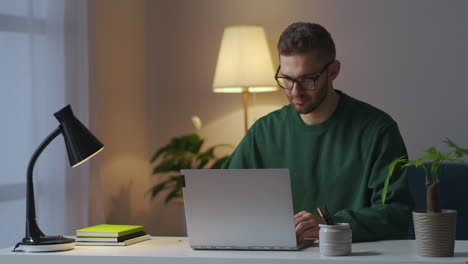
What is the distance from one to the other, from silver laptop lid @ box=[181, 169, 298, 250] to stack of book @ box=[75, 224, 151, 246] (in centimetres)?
27

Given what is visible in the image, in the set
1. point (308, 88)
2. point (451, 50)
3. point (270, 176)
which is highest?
point (451, 50)

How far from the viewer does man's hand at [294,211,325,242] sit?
2209mm

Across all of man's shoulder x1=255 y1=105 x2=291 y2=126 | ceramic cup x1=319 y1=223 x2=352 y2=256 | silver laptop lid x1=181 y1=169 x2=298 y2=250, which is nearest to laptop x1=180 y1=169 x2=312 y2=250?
silver laptop lid x1=181 y1=169 x2=298 y2=250

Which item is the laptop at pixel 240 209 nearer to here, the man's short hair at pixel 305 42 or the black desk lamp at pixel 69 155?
the black desk lamp at pixel 69 155

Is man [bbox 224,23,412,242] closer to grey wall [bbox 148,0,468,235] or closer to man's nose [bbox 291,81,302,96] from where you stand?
man's nose [bbox 291,81,302,96]

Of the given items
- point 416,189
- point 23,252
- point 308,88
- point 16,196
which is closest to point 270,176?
point 308,88

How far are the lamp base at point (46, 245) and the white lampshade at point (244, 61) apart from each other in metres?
1.82

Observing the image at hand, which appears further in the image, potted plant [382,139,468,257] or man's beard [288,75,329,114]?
man's beard [288,75,329,114]

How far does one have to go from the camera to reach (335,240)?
2.03m

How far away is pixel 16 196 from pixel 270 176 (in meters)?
1.67

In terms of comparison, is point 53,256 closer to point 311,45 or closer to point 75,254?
point 75,254

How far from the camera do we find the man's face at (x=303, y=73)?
2.57 meters

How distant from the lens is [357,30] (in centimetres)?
414

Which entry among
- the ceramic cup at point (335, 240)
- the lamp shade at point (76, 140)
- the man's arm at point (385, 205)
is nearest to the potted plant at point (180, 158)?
the man's arm at point (385, 205)
